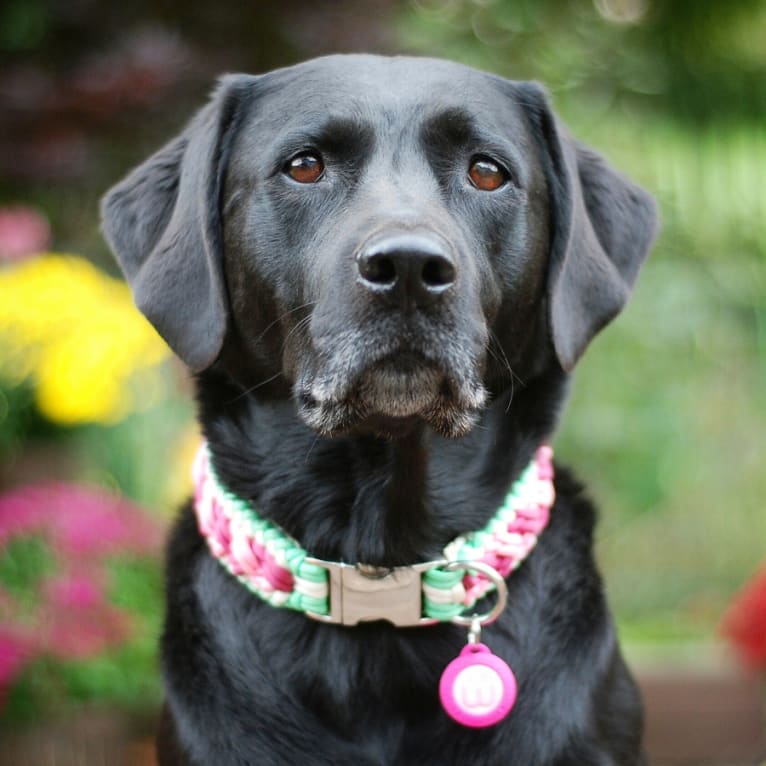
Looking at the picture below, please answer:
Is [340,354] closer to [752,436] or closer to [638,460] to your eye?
[638,460]

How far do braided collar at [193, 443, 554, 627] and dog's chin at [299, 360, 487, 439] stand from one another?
26 centimetres

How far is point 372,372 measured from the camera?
7.36 feet

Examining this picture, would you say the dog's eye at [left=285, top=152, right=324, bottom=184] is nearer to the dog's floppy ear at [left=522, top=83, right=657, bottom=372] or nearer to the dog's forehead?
the dog's forehead

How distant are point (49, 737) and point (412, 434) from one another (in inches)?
68.8

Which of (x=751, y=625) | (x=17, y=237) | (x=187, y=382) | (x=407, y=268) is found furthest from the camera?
(x=187, y=382)

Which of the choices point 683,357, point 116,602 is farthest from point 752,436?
point 116,602

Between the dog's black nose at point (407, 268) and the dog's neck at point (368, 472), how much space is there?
369 millimetres

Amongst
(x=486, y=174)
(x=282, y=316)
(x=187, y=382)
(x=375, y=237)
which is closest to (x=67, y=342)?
(x=187, y=382)

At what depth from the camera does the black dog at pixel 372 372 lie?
7.55 feet

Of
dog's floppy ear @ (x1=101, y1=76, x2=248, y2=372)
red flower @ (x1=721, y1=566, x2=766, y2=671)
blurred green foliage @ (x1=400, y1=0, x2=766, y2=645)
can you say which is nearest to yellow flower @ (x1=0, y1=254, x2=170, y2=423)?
dog's floppy ear @ (x1=101, y1=76, x2=248, y2=372)

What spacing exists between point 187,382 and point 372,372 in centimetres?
295

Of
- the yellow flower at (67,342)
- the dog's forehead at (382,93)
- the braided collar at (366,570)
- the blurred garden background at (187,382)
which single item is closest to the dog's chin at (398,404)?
the braided collar at (366,570)

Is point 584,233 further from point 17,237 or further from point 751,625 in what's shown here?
point 17,237

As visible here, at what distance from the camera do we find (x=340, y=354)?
88.4 inches
